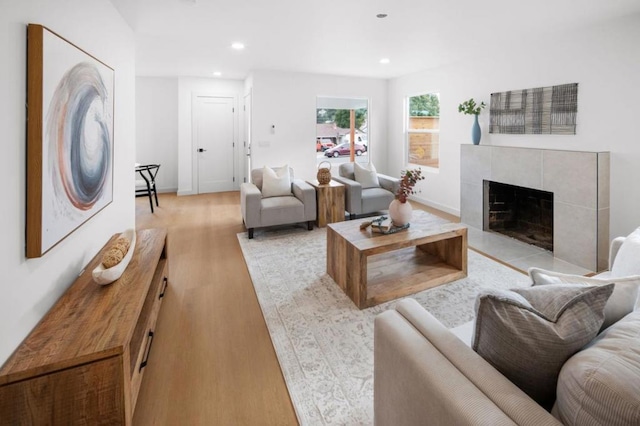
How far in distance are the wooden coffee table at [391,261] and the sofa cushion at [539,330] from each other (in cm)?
154

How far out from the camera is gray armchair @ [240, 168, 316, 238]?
421 cm

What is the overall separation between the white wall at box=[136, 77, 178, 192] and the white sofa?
7.07 m

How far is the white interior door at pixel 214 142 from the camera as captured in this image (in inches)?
280

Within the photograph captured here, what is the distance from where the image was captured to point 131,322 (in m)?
1.47

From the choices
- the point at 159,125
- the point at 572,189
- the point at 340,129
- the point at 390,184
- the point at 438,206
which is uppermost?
the point at 159,125

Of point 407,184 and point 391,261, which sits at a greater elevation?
point 407,184

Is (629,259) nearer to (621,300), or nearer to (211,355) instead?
(621,300)

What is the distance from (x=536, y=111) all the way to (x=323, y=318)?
3.47 meters

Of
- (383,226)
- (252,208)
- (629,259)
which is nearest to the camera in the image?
(629,259)

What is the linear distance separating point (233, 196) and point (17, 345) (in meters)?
5.76

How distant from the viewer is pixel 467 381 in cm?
96

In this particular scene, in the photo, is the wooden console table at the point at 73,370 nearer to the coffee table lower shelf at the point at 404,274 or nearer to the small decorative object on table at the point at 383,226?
the coffee table lower shelf at the point at 404,274

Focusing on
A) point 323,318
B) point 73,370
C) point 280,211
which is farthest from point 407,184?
point 73,370

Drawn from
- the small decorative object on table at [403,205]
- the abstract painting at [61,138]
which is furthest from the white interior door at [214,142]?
the small decorative object on table at [403,205]
